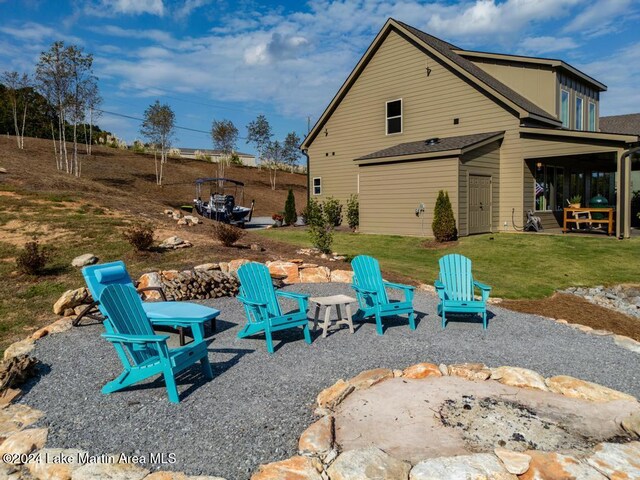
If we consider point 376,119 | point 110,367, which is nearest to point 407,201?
point 376,119

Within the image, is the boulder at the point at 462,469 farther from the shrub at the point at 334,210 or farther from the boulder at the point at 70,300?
the shrub at the point at 334,210

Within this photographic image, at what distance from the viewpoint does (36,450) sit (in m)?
3.09

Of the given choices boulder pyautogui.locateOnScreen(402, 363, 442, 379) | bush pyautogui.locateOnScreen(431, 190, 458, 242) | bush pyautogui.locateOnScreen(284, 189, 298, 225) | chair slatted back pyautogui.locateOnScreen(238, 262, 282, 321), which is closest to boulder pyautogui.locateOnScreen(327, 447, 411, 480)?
boulder pyautogui.locateOnScreen(402, 363, 442, 379)

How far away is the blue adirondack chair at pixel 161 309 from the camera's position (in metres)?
4.99

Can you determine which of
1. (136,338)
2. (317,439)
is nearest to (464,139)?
(136,338)

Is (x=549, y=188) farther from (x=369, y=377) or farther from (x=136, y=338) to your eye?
(x=136, y=338)

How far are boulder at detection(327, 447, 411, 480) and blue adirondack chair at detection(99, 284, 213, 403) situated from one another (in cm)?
166

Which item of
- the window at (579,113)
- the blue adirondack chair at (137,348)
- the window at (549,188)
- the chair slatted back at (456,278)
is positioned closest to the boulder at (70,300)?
the blue adirondack chair at (137,348)

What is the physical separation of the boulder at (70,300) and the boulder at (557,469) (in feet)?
20.5

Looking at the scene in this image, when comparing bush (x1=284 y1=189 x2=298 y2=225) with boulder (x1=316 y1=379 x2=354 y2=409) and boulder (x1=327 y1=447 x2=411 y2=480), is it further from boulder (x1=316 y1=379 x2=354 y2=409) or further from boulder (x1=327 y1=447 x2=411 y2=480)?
boulder (x1=327 y1=447 x2=411 y2=480)

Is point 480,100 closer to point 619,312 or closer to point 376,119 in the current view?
point 376,119

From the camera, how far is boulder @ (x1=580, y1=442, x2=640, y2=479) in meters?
2.76

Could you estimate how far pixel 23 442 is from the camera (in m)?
3.12

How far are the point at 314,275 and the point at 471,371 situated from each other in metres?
4.86
